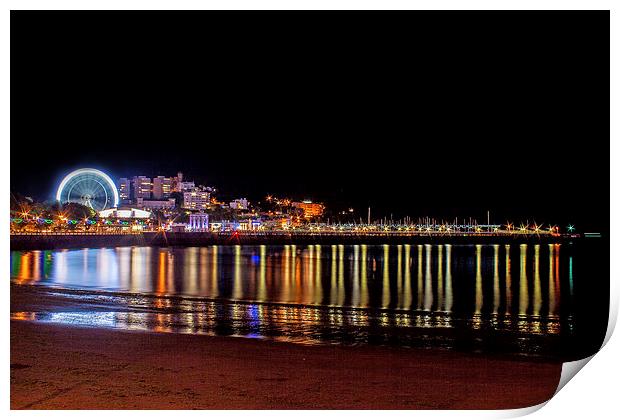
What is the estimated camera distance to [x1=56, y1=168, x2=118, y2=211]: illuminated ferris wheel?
46750mm

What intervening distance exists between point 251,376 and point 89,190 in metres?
48.6

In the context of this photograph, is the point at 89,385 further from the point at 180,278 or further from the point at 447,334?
the point at 180,278

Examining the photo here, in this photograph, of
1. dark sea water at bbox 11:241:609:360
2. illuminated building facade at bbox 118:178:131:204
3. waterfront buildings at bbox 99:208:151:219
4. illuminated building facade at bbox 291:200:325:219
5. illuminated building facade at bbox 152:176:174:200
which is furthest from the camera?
illuminated building facade at bbox 152:176:174:200

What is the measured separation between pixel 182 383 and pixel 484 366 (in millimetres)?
1994

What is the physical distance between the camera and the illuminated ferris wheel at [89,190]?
46.8 m

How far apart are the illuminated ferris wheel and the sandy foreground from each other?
146 ft

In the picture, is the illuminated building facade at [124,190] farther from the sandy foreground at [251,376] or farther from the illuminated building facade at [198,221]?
the sandy foreground at [251,376]

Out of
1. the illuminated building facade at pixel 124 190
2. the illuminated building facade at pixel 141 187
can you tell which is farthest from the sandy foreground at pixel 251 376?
the illuminated building facade at pixel 141 187

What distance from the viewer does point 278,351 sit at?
4449 millimetres

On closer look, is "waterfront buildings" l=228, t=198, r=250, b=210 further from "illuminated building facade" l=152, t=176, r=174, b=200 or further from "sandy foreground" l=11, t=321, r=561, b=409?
"sandy foreground" l=11, t=321, r=561, b=409

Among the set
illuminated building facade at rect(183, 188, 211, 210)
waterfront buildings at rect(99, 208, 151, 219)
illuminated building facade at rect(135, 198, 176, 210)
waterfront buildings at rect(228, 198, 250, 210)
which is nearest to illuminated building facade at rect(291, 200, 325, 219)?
waterfront buildings at rect(228, 198, 250, 210)

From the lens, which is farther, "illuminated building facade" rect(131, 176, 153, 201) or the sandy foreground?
"illuminated building facade" rect(131, 176, 153, 201)

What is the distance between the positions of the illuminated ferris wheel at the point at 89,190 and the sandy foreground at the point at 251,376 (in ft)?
146
